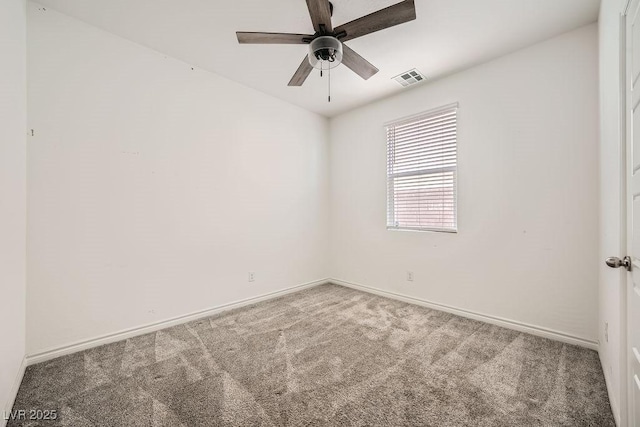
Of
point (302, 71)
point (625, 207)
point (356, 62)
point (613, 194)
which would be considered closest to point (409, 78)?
point (356, 62)

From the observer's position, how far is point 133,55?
248 cm

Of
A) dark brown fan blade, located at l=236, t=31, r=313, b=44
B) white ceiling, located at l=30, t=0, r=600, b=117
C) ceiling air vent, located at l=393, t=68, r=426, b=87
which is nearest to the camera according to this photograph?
dark brown fan blade, located at l=236, t=31, r=313, b=44

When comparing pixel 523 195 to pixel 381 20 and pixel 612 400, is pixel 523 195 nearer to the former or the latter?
pixel 612 400

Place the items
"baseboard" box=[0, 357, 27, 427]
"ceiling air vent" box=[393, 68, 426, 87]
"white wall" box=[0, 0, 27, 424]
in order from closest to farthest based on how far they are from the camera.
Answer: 1. "baseboard" box=[0, 357, 27, 427]
2. "white wall" box=[0, 0, 27, 424]
3. "ceiling air vent" box=[393, 68, 426, 87]

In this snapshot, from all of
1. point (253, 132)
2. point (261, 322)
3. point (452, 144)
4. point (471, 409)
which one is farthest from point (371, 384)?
point (253, 132)

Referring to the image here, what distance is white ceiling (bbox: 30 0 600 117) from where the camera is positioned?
80.4 inches

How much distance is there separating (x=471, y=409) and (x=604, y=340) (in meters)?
1.18

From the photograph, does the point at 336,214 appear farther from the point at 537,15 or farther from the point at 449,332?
the point at 537,15

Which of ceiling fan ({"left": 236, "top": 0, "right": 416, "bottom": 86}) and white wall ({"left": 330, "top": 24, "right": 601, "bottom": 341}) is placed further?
white wall ({"left": 330, "top": 24, "right": 601, "bottom": 341})

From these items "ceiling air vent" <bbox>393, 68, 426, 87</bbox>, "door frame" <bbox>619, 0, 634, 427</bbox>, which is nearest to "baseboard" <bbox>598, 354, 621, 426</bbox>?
"door frame" <bbox>619, 0, 634, 427</bbox>

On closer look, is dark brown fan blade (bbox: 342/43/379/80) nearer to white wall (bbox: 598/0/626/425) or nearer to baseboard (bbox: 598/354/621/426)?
white wall (bbox: 598/0/626/425)

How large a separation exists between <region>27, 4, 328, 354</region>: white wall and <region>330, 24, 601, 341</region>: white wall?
1.90 m

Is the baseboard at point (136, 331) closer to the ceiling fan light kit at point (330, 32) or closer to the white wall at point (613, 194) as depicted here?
the ceiling fan light kit at point (330, 32)

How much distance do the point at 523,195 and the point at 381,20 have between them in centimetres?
204
